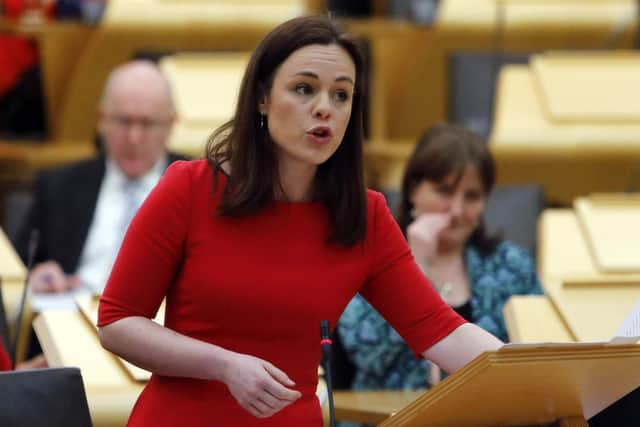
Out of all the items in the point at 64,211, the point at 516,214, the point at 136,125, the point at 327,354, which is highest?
the point at 327,354

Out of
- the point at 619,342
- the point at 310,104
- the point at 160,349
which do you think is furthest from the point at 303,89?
the point at 619,342

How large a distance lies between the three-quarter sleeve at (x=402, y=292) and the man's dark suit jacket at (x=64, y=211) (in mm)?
1821

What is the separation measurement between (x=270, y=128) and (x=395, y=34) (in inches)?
118

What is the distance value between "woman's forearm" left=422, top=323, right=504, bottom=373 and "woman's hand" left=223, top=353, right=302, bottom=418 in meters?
0.33

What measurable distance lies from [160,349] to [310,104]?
38 cm

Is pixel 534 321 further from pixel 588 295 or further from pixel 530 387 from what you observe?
pixel 530 387

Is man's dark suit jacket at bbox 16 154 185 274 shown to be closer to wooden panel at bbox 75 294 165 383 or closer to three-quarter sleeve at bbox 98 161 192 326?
wooden panel at bbox 75 294 165 383

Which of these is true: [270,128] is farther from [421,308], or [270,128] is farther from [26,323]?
[26,323]

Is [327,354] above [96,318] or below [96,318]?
above

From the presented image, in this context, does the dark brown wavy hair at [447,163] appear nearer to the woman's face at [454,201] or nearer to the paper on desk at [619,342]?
the woman's face at [454,201]

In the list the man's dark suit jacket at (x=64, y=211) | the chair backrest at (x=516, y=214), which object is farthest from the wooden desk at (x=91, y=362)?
the chair backrest at (x=516, y=214)

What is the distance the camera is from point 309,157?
196 centimetres

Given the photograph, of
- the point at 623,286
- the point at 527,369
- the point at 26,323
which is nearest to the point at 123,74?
the point at 26,323

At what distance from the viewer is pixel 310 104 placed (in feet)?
6.40
